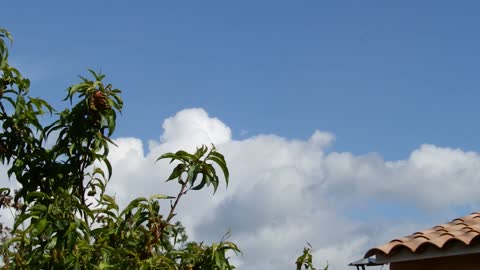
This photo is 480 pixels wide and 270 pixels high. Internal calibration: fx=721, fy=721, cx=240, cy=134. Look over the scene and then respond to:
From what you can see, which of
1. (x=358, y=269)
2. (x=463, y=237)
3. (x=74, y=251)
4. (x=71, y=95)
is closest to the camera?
(x=74, y=251)

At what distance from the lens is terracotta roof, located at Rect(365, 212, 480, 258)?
6.51 metres

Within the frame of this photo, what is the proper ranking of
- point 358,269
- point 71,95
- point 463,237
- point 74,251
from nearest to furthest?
point 74,251 < point 71,95 < point 463,237 < point 358,269

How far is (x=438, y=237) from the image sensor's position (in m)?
6.85

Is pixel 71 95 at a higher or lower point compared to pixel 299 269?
higher

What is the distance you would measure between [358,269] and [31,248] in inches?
149

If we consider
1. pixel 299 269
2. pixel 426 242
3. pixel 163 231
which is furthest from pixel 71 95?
pixel 426 242

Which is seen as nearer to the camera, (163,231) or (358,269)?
(163,231)

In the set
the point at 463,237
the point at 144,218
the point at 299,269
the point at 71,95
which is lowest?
the point at 299,269

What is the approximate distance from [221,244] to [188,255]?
22 cm

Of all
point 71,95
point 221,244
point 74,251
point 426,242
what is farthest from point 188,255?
point 426,242

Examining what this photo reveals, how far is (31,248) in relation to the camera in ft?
15.3

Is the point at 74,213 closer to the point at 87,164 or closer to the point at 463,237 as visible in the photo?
the point at 87,164

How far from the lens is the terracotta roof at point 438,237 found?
6.51 m

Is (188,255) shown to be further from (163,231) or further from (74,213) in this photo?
(74,213)
